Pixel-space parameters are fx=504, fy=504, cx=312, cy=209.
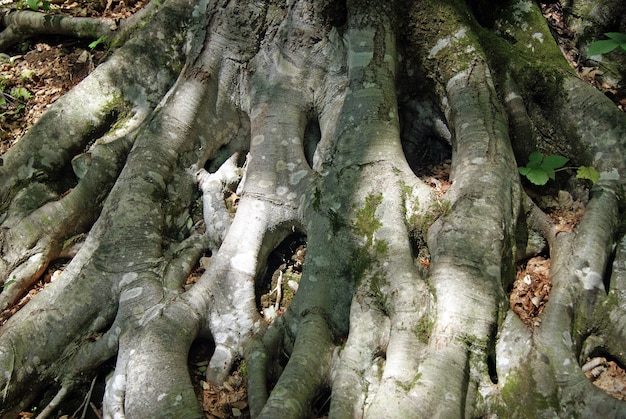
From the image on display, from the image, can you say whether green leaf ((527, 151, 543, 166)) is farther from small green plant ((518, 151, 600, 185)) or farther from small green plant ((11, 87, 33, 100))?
small green plant ((11, 87, 33, 100))

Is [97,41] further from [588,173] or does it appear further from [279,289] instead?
[588,173]

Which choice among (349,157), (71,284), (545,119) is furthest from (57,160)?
(545,119)

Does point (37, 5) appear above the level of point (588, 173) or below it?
below

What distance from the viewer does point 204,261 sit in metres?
3.23

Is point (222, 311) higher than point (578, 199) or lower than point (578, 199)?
lower

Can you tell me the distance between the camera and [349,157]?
2.94 m

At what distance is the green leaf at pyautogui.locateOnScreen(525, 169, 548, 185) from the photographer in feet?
9.22

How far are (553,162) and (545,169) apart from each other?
0.24 ft

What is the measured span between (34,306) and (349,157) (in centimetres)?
210

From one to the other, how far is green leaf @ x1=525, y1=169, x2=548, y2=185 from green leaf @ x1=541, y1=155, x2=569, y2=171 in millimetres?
60

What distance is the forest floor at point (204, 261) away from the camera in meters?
2.56

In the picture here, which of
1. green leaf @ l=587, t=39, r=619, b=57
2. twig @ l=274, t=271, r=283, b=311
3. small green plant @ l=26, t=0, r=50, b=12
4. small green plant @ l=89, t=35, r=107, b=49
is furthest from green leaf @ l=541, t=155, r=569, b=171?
small green plant @ l=26, t=0, r=50, b=12

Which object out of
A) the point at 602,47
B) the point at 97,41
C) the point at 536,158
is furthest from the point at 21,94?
the point at 602,47

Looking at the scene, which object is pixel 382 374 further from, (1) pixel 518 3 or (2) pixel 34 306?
(1) pixel 518 3
